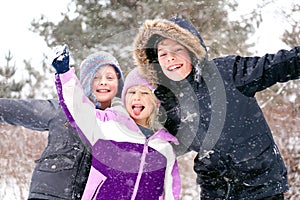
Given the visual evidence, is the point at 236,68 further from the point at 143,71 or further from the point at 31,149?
the point at 31,149

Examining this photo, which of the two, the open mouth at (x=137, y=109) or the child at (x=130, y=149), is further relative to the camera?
the open mouth at (x=137, y=109)

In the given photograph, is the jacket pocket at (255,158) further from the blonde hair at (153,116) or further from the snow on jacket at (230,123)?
the blonde hair at (153,116)

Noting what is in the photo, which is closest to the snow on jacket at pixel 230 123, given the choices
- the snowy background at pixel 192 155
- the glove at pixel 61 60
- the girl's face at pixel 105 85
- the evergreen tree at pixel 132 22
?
the girl's face at pixel 105 85

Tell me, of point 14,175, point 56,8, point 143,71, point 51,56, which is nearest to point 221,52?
point 56,8

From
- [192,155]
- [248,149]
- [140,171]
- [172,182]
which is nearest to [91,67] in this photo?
[140,171]

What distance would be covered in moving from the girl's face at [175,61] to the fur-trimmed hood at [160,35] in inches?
2.2

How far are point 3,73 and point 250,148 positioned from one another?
421 inches

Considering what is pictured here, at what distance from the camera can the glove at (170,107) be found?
135 inches

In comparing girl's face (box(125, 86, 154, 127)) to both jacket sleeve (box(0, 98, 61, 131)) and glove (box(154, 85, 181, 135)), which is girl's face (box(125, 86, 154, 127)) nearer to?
glove (box(154, 85, 181, 135))

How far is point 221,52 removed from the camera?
35.3 ft

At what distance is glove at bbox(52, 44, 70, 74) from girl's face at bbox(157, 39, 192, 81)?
708 mm

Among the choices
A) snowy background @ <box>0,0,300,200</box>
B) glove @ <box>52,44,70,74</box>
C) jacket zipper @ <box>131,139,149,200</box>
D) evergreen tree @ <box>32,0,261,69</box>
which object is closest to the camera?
glove @ <box>52,44,70,74</box>

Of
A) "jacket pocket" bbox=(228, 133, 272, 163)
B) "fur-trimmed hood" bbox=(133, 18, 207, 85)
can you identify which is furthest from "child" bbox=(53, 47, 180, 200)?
"jacket pocket" bbox=(228, 133, 272, 163)

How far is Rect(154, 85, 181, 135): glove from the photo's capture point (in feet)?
11.2
